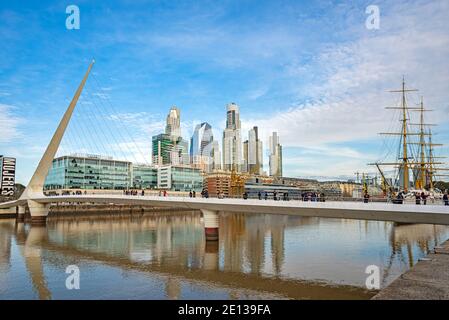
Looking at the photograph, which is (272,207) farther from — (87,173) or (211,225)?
(87,173)

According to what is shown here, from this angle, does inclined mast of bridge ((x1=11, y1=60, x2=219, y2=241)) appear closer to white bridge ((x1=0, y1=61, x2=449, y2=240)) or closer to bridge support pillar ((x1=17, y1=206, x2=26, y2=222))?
white bridge ((x1=0, y1=61, x2=449, y2=240))

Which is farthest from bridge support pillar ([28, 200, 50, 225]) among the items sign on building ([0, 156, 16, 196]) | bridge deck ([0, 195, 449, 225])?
sign on building ([0, 156, 16, 196])

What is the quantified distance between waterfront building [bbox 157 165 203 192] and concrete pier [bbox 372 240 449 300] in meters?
123

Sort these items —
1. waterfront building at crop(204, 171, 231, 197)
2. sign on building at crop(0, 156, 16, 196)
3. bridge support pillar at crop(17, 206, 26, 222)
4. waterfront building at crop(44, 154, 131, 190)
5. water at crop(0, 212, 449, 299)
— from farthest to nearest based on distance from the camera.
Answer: waterfront building at crop(204, 171, 231, 197), sign on building at crop(0, 156, 16, 196), waterfront building at crop(44, 154, 131, 190), bridge support pillar at crop(17, 206, 26, 222), water at crop(0, 212, 449, 299)

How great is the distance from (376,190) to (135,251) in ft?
380

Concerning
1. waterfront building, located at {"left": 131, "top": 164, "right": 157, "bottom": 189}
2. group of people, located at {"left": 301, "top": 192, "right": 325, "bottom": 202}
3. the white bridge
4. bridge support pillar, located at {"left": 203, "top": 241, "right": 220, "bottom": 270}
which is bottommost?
bridge support pillar, located at {"left": 203, "top": 241, "right": 220, "bottom": 270}

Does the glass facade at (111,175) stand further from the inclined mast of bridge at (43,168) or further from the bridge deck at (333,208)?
the bridge deck at (333,208)

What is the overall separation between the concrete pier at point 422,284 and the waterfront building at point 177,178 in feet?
405

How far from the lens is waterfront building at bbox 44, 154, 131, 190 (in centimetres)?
10525

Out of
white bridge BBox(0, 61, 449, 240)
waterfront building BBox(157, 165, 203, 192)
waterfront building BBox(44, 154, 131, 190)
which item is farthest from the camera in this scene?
waterfront building BBox(157, 165, 203, 192)

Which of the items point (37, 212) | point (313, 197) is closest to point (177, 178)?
point (37, 212)

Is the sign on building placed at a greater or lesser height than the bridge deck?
greater

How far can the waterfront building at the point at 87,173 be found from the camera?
345 feet
